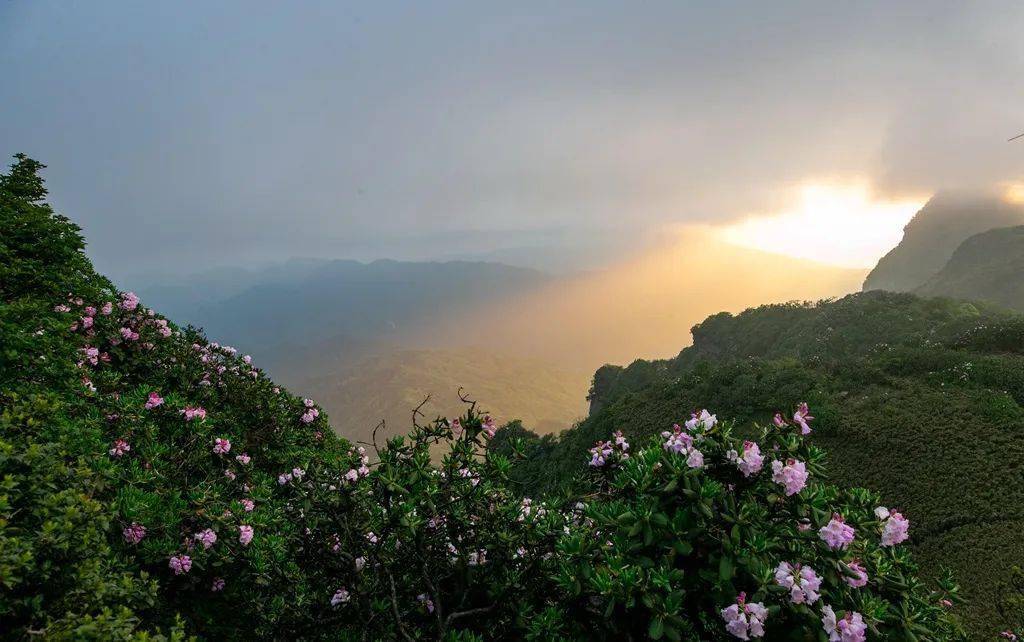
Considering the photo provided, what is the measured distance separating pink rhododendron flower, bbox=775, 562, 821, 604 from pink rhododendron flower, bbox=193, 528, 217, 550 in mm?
7076

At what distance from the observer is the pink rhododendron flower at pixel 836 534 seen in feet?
13.1

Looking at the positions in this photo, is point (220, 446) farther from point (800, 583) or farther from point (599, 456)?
point (800, 583)

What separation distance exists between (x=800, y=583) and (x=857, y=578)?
71cm

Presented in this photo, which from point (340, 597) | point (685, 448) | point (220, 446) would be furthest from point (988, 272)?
point (220, 446)

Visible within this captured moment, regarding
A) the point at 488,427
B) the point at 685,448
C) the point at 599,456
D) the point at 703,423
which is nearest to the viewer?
the point at 685,448

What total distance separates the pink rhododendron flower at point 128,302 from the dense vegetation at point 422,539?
157 inches

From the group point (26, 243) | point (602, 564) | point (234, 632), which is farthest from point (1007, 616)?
point (26, 243)

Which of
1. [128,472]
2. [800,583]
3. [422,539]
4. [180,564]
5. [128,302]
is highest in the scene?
[128,302]

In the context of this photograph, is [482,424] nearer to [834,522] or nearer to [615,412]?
[834,522]

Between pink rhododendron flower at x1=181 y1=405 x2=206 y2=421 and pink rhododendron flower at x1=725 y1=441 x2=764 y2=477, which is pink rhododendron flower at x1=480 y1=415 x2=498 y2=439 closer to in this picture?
pink rhododendron flower at x1=725 y1=441 x2=764 y2=477

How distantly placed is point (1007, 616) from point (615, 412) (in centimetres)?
2361

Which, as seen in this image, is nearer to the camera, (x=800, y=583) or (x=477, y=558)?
(x=800, y=583)

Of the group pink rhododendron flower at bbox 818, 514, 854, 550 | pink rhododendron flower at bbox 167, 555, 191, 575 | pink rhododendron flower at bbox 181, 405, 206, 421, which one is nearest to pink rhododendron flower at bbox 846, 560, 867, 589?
pink rhododendron flower at bbox 818, 514, 854, 550

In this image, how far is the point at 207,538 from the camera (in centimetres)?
634
